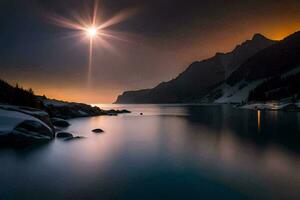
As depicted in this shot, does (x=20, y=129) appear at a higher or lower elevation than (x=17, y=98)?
lower

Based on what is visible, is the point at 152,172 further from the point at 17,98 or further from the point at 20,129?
the point at 17,98

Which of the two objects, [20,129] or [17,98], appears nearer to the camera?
[20,129]

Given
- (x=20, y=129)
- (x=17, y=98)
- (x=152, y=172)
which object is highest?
(x=17, y=98)

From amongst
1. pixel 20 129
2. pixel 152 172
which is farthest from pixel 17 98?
pixel 152 172

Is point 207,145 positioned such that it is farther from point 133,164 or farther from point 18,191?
point 18,191

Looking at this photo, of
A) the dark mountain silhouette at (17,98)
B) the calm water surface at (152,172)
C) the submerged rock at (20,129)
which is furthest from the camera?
the dark mountain silhouette at (17,98)

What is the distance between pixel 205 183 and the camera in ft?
51.7

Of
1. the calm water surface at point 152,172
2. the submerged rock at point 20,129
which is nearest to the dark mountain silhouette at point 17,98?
the submerged rock at point 20,129

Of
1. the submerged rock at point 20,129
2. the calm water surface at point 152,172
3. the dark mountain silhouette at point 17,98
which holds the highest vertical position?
the dark mountain silhouette at point 17,98

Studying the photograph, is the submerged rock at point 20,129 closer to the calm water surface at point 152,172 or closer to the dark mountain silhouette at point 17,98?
the calm water surface at point 152,172

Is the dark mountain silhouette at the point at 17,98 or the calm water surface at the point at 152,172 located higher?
the dark mountain silhouette at the point at 17,98

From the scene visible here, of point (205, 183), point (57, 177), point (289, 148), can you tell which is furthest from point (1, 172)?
point (289, 148)

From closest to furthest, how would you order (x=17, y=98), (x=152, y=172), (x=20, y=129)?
(x=152, y=172) < (x=20, y=129) < (x=17, y=98)

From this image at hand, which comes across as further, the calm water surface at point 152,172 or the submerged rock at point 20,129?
the submerged rock at point 20,129
